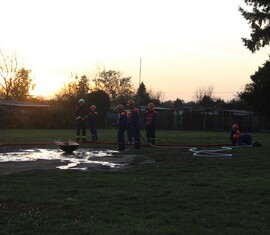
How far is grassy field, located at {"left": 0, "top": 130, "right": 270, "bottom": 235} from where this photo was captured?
481 cm

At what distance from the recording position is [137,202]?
6.09 metres

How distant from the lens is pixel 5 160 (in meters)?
11.8

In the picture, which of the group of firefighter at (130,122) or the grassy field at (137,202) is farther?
the group of firefighter at (130,122)

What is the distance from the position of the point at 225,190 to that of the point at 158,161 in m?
4.80

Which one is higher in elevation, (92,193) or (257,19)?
(257,19)

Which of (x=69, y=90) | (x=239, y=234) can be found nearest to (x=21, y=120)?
(x=69, y=90)

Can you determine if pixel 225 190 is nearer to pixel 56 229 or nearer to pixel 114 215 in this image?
pixel 114 215

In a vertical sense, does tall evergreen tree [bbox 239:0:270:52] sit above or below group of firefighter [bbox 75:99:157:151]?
above

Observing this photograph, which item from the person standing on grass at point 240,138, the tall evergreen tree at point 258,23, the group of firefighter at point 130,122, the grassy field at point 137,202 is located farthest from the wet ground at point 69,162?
the tall evergreen tree at point 258,23

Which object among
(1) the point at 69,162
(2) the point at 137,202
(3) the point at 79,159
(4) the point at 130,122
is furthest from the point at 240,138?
(2) the point at 137,202

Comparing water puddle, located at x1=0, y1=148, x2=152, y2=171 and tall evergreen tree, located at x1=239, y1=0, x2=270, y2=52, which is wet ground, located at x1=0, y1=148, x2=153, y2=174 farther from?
tall evergreen tree, located at x1=239, y1=0, x2=270, y2=52

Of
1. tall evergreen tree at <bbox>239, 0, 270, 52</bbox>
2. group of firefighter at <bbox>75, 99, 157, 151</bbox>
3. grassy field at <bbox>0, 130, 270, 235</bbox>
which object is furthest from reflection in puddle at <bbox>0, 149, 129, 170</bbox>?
tall evergreen tree at <bbox>239, 0, 270, 52</bbox>

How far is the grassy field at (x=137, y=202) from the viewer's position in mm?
4812

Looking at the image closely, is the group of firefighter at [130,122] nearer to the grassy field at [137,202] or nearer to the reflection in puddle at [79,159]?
the reflection in puddle at [79,159]
